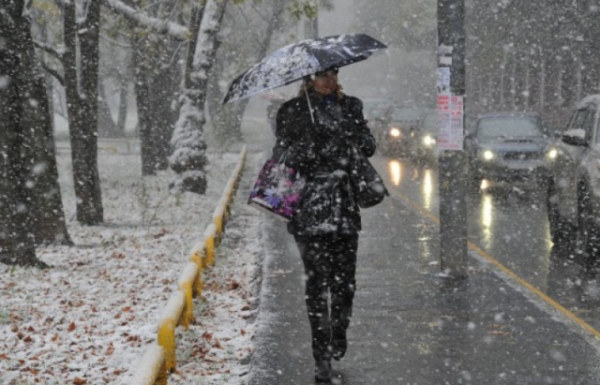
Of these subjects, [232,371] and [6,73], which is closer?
[232,371]

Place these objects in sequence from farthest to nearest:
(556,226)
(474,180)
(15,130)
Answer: (474,180)
(556,226)
(15,130)

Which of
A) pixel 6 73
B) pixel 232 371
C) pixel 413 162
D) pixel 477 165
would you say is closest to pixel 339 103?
pixel 232 371

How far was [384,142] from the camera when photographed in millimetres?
32375

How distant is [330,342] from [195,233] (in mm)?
8207

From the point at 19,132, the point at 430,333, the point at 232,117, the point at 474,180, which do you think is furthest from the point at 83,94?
the point at 232,117

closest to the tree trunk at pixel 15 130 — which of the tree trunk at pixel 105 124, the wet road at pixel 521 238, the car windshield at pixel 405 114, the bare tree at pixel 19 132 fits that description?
the bare tree at pixel 19 132

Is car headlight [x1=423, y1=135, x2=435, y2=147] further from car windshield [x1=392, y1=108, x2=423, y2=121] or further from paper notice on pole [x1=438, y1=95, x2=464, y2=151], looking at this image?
paper notice on pole [x1=438, y1=95, x2=464, y2=151]

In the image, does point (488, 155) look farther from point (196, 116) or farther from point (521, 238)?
point (521, 238)

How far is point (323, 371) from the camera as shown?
6.52m

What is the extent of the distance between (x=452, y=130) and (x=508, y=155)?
391 inches

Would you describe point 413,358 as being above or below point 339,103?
below

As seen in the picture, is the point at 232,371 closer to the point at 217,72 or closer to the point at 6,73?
the point at 6,73

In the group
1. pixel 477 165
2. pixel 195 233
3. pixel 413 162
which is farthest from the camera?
pixel 413 162

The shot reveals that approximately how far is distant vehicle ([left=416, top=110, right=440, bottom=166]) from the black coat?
19224 mm
